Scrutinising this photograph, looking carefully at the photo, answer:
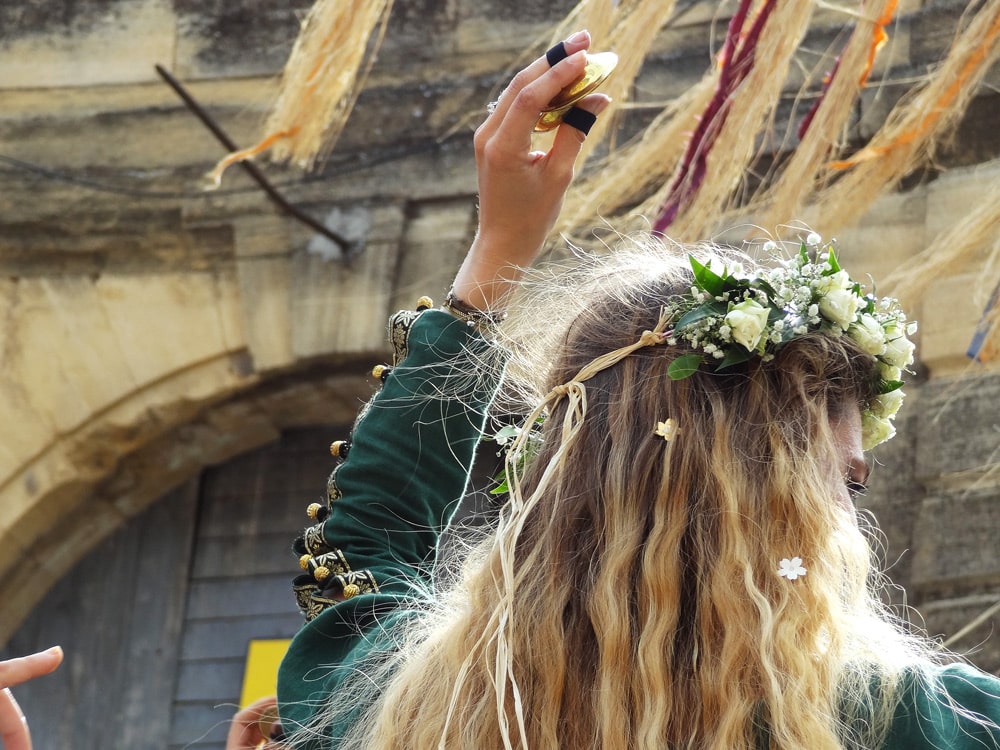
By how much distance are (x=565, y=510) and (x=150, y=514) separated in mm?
2991

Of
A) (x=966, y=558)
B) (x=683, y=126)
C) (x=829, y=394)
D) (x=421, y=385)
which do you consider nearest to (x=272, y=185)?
(x=683, y=126)

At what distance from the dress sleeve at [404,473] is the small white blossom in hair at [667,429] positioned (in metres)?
0.30

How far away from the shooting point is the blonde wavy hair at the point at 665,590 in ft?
3.49

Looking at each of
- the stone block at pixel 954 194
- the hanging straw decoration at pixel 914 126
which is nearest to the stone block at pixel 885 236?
the stone block at pixel 954 194

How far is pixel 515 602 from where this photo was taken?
3.82 feet

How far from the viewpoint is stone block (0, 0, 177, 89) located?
12.9ft

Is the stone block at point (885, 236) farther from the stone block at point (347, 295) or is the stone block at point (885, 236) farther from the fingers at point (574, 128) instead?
the fingers at point (574, 128)

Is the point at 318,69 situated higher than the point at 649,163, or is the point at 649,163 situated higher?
the point at 318,69

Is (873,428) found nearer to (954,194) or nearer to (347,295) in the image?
(954,194)

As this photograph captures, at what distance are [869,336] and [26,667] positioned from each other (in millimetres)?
761

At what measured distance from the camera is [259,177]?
352cm

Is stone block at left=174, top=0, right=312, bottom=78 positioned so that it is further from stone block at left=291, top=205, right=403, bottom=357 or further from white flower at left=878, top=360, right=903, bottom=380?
white flower at left=878, top=360, right=903, bottom=380

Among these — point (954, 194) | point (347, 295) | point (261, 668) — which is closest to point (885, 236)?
point (954, 194)

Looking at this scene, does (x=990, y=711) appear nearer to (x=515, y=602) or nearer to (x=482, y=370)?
(x=515, y=602)
